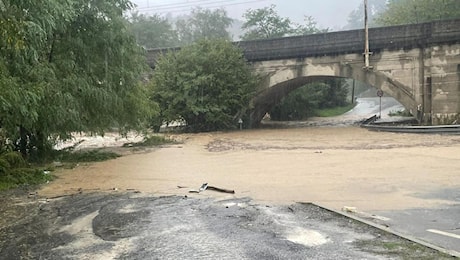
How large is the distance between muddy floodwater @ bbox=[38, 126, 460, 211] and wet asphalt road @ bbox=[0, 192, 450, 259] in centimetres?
146

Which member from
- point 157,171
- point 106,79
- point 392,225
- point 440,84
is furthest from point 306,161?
point 440,84

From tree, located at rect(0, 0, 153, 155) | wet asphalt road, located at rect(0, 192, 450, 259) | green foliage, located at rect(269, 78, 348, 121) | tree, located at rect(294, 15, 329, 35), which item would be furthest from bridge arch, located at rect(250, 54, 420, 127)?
tree, located at rect(294, 15, 329, 35)

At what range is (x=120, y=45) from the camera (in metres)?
19.5

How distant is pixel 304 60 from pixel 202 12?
5103 cm

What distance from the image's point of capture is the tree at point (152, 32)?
7331cm

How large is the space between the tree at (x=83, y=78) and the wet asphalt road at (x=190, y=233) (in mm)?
5420

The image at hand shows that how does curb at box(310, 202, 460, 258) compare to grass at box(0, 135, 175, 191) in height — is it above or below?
below

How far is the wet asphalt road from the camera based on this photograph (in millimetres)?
6672

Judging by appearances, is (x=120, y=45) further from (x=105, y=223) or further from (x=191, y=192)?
(x=105, y=223)

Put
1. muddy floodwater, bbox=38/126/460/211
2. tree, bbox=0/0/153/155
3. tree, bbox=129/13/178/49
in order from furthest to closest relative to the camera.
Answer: tree, bbox=129/13/178/49
tree, bbox=0/0/153/155
muddy floodwater, bbox=38/126/460/211

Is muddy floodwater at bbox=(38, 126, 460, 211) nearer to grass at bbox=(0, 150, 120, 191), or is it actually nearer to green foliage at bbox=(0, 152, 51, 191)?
grass at bbox=(0, 150, 120, 191)

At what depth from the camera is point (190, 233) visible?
7867 millimetres

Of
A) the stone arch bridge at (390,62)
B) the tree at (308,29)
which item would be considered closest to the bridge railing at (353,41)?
the stone arch bridge at (390,62)

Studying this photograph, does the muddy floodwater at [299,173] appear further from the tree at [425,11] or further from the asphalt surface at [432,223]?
the tree at [425,11]
